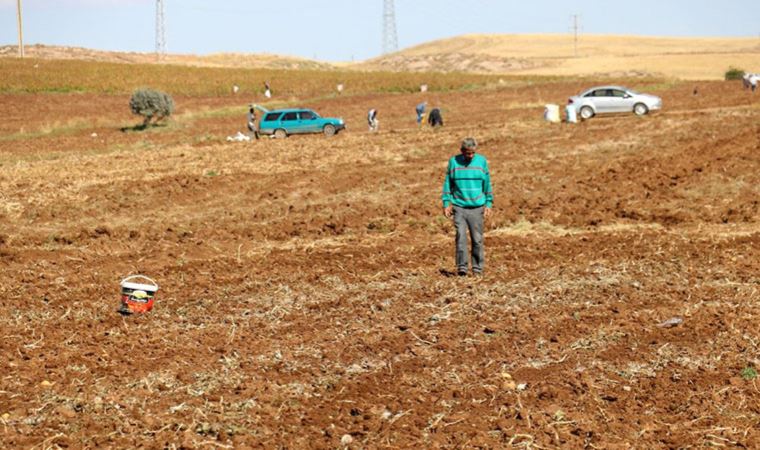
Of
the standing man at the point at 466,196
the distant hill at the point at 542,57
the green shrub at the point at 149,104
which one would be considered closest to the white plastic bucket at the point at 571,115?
the green shrub at the point at 149,104

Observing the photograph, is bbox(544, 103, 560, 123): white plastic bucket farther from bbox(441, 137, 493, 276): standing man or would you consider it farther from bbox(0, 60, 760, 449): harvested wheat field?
bbox(441, 137, 493, 276): standing man

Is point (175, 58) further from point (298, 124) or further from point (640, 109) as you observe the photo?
point (640, 109)

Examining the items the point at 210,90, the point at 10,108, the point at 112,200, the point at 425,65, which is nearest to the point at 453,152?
the point at 112,200

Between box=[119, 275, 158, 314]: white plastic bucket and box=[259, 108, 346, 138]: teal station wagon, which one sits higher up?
box=[259, 108, 346, 138]: teal station wagon

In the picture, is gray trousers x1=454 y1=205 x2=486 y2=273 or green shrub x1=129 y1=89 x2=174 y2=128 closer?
gray trousers x1=454 y1=205 x2=486 y2=273

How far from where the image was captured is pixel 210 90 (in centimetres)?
6419

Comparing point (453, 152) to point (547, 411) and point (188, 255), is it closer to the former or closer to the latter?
point (188, 255)

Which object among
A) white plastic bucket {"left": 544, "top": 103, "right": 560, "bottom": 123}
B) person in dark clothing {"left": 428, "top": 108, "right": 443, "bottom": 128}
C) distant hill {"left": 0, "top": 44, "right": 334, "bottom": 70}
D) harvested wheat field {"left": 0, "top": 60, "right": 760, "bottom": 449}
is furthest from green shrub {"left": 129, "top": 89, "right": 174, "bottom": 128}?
distant hill {"left": 0, "top": 44, "right": 334, "bottom": 70}

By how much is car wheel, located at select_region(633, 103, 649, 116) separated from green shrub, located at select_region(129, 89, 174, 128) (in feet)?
63.6

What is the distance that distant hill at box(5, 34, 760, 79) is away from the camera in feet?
328

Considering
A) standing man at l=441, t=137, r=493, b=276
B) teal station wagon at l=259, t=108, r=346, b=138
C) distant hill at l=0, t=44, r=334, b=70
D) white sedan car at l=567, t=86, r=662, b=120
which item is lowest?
standing man at l=441, t=137, r=493, b=276

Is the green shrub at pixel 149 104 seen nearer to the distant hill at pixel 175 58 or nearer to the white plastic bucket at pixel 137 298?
the white plastic bucket at pixel 137 298

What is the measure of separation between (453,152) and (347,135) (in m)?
7.32

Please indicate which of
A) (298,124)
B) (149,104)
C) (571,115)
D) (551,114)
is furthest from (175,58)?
(571,115)
